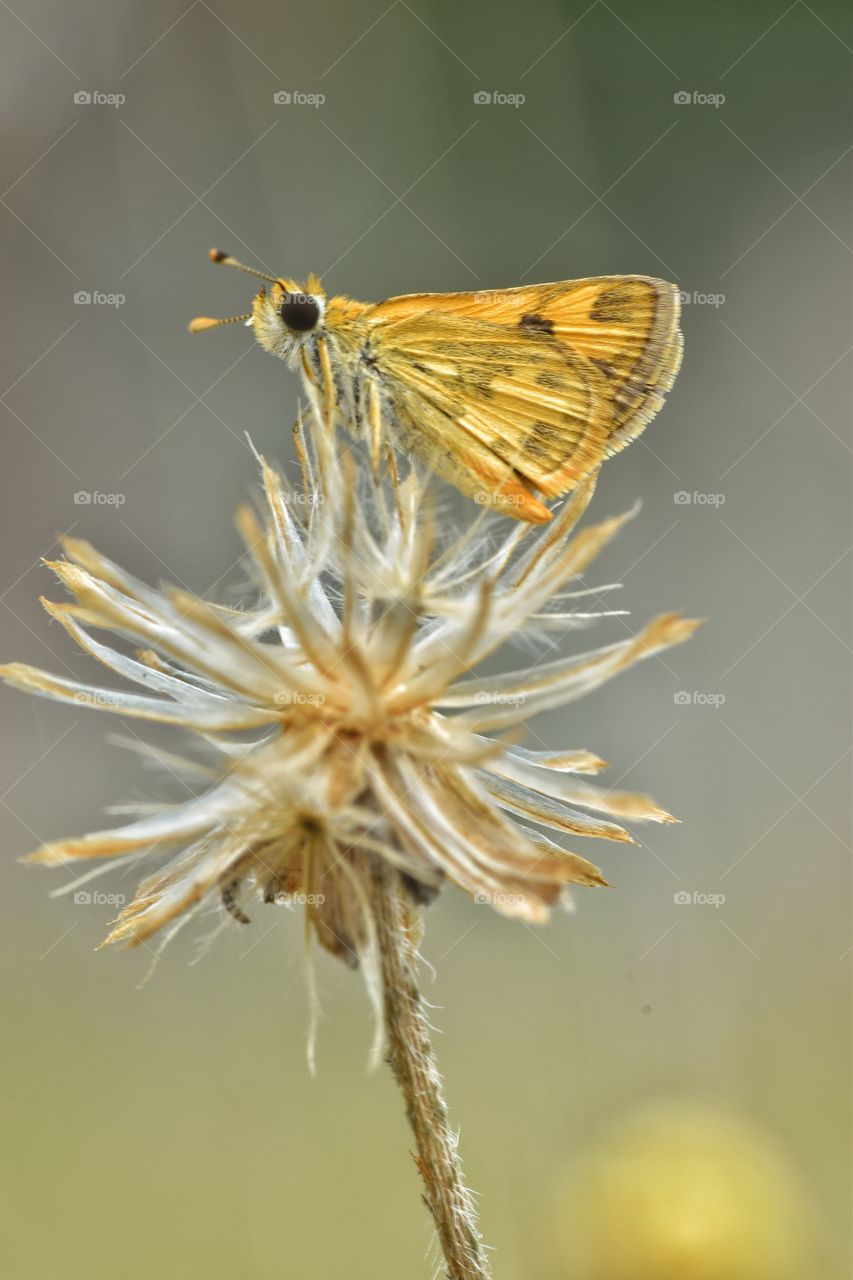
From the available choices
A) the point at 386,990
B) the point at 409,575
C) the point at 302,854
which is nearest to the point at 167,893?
the point at 302,854

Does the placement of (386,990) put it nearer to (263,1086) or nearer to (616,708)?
(263,1086)

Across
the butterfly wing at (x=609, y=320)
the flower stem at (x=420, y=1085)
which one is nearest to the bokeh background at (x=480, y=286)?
Result: the butterfly wing at (x=609, y=320)

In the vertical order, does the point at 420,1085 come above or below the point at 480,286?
below

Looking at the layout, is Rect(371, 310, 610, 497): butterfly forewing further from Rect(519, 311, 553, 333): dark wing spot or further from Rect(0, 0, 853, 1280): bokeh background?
Rect(0, 0, 853, 1280): bokeh background

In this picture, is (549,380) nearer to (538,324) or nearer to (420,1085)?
(538,324)

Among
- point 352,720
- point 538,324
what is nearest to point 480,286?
point 538,324

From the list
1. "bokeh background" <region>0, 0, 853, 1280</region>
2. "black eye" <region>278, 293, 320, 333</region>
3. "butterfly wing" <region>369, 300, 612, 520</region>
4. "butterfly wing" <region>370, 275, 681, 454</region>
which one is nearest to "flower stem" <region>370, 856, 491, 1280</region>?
"butterfly wing" <region>369, 300, 612, 520</region>
